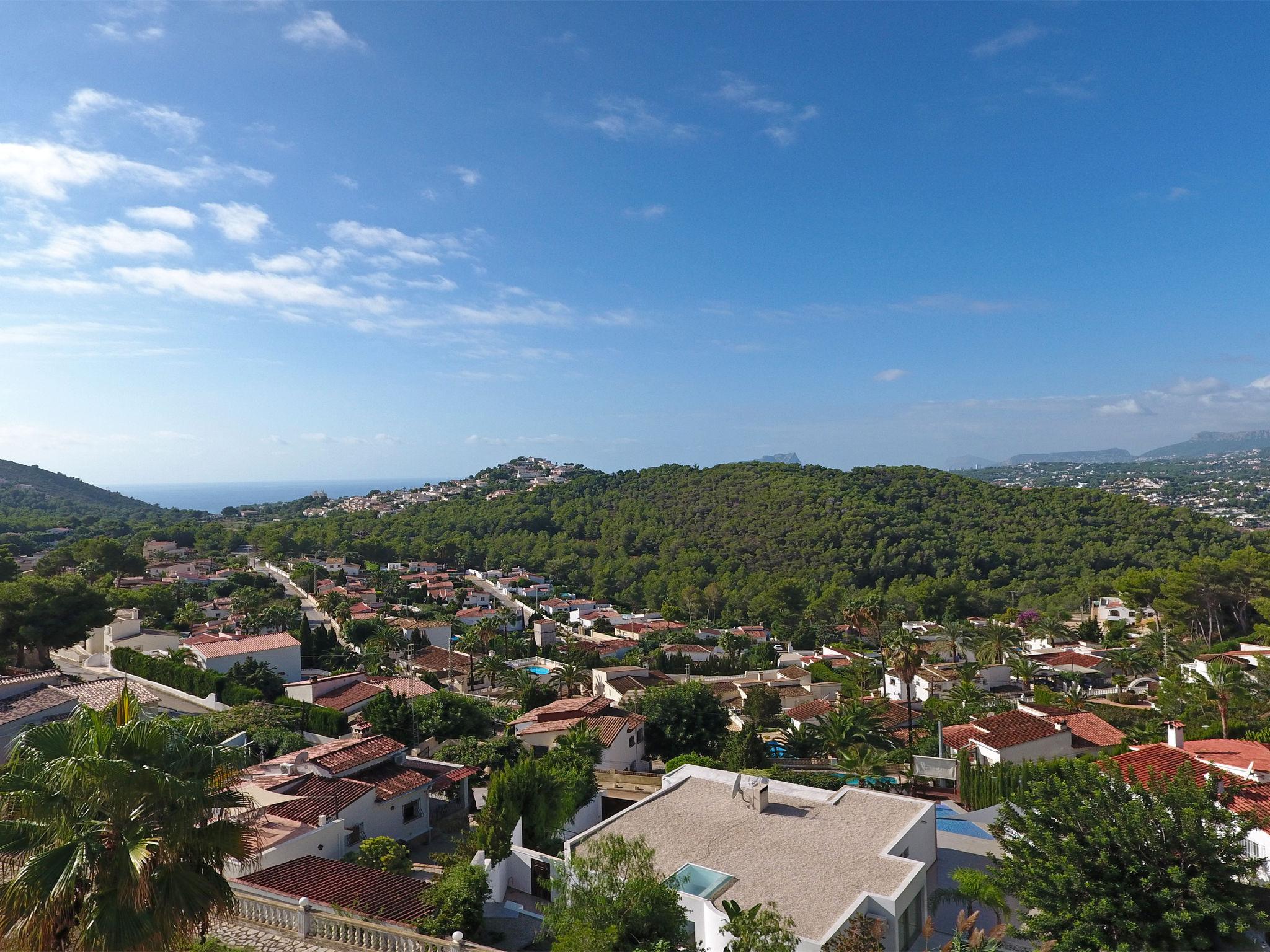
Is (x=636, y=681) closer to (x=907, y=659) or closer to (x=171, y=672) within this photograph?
(x=907, y=659)

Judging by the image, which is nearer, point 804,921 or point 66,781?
point 66,781

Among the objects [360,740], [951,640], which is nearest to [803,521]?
[951,640]

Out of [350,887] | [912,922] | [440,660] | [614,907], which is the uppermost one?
[614,907]

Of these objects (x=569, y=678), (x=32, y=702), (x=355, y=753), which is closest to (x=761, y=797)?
(x=355, y=753)

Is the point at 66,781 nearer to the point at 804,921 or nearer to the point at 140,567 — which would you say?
the point at 804,921

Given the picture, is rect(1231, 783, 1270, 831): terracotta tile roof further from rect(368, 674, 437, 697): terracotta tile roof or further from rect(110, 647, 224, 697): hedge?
rect(110, 647, 224, 697): hedge

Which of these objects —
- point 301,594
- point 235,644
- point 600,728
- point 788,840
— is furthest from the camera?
point 301,594
